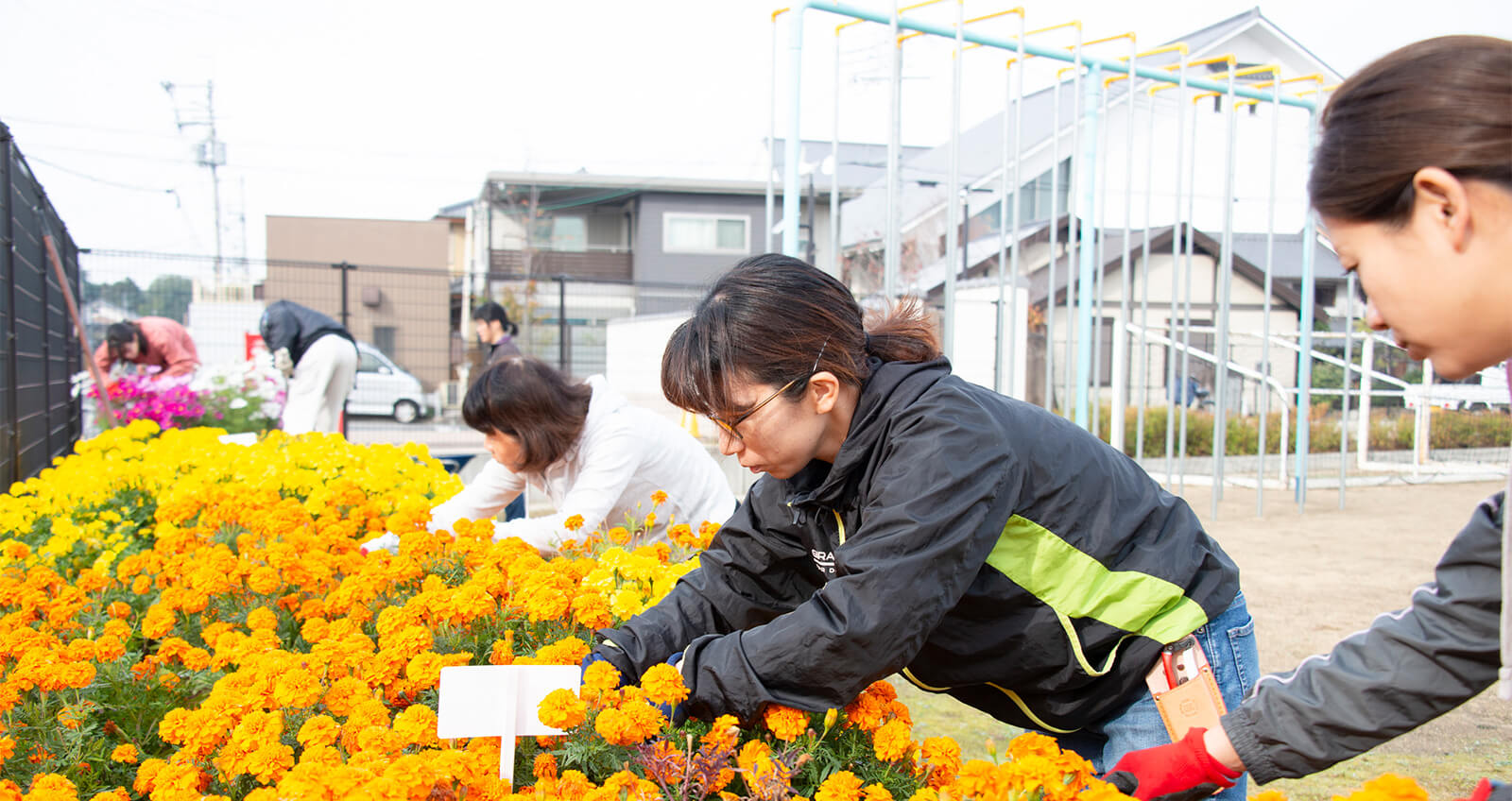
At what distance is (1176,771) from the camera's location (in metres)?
1.30

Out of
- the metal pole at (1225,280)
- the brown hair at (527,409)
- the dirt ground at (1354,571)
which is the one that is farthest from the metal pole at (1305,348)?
the brown hair at (527,409)

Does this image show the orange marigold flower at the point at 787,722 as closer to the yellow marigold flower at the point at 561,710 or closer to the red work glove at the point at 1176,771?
the yellow marigold flower at the point at 561,710

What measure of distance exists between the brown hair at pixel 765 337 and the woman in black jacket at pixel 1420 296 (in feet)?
2.31

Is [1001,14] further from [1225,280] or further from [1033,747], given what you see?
[1033,747]

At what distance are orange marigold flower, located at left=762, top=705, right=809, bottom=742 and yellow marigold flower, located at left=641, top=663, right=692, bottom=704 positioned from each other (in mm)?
137

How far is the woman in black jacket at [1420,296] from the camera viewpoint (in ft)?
3.14

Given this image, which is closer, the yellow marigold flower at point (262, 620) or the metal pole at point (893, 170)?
the yellow marigold flower at point (262, 620)

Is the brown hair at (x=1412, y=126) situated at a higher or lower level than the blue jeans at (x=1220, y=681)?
higher

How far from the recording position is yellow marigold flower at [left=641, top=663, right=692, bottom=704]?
146cm

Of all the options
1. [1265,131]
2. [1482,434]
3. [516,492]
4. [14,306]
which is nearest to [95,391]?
[14,306]

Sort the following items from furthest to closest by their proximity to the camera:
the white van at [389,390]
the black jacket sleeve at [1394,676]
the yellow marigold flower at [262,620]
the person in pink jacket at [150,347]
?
1. the white van at [389,390]
2. the person in pink jacket at [150,347]
3. the yellow marigold flower at [262,620]
4. the black jacket sleeve at [1394,676]

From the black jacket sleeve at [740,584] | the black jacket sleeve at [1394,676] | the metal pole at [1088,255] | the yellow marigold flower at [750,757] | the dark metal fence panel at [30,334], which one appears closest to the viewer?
the black jacket sleeve at [1394,676]

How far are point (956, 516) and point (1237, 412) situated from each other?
12746 millimetres

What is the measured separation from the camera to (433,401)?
55.3ft
